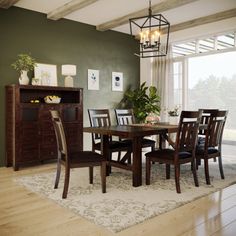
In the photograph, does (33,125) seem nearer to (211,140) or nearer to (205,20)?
(211,140)

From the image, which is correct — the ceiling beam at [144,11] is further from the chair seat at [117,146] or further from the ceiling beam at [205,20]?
the chair seat at [117,146]

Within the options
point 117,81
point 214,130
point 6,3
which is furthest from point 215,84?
point 6,3

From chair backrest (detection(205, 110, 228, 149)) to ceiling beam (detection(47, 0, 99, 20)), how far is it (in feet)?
8.71

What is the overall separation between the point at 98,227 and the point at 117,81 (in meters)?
4.70

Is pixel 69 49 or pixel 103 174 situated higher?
pixel 69 49

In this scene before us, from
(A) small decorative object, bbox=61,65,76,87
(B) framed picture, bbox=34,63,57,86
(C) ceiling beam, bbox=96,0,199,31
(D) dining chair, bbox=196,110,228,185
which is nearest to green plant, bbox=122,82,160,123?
(C) ceiling beam, bbox=96,0,199,31

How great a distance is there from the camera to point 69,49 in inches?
224

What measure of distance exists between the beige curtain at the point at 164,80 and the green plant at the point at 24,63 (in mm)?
3204

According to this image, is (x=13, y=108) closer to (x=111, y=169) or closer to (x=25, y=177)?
(x=25, y=177)

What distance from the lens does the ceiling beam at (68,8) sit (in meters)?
4.53

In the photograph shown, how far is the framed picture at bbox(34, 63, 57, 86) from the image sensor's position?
5.14m

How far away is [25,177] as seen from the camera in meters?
4.02

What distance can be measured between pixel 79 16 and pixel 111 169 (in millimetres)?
3223

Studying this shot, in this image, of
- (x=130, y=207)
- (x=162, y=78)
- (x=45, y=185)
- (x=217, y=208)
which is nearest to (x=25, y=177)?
(x=45, y=185)
